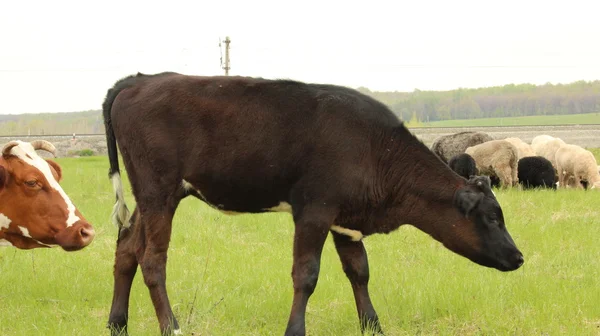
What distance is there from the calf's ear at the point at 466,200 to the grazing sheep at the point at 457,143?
61.7 feet

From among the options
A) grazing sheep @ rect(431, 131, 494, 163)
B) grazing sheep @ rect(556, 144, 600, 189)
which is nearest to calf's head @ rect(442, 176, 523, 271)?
grazing sheep @ rect(556, 144, 600, 189)

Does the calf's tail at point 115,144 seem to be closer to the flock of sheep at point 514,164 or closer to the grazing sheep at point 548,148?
the flock of sheep at point 514,164

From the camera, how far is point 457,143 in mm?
25719

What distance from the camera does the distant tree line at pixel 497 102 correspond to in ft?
458

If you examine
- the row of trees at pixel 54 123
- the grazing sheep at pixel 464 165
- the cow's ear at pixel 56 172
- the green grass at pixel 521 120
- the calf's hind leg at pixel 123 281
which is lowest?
the row of trees at pixel 54 123

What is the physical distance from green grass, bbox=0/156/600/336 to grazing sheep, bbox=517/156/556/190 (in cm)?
871

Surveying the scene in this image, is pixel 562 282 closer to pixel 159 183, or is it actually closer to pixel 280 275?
pixel 280 275

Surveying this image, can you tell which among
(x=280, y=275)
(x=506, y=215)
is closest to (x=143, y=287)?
(x=280, y=275)

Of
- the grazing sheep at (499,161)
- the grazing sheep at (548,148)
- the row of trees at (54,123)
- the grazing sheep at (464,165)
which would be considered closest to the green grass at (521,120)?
the row of trees at (54,123)

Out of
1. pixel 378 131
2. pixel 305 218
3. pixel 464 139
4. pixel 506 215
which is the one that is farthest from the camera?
pixel 464 139

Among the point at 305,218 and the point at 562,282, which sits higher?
the point at 305,218

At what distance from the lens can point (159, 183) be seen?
6.84 m

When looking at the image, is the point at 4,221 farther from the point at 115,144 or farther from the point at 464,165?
the point at 464,165

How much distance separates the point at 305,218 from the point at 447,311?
6.72ft
